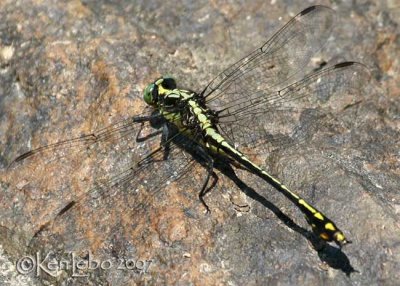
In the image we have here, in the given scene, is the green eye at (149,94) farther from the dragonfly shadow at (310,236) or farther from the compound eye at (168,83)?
the dragonfly shadow at (310,236)

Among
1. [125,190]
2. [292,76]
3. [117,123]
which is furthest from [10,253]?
[292,76]

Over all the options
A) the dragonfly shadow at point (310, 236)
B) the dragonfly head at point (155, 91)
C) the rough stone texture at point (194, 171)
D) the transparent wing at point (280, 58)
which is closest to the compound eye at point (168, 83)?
the dragonfly head at point (155, 91)

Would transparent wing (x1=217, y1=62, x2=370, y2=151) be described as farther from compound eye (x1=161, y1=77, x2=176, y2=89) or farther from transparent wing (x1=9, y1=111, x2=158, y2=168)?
transparent wing (x1=9, y1=111, x2=158, y2=168)

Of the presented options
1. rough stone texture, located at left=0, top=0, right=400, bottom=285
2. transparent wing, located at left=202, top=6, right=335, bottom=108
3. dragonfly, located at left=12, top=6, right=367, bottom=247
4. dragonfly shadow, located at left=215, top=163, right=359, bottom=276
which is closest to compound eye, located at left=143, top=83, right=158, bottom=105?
dragonfly, located at left=12, top=6, right=367, bottom=247

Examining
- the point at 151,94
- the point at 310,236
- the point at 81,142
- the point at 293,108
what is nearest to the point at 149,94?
the point at 151,94

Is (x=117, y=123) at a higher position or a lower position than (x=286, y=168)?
higher

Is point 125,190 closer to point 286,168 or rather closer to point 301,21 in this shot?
point 286,168
